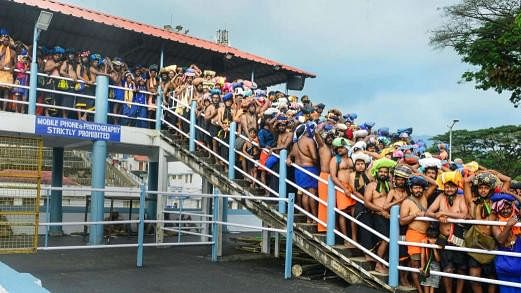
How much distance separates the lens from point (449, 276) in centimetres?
610

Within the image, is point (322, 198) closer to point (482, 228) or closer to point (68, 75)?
point (482, 228)

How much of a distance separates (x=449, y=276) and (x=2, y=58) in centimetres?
930

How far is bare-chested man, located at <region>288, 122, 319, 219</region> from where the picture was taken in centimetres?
816

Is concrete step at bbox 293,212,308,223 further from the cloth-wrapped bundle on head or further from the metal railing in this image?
the cloth-wrapped bundle on head

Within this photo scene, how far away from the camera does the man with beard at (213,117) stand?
33.7 ft

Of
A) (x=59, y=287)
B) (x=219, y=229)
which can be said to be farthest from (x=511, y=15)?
(x=59, y=287)

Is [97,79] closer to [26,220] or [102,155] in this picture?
[102,155]

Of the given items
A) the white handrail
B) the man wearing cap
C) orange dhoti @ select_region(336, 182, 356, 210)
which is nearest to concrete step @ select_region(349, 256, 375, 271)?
the white handrail

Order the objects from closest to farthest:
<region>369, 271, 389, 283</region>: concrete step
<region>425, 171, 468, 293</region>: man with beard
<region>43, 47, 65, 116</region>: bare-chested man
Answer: <region>425, 171, 468, 293</region>: man with beard, <region>369, 271, 389, 283</region>: concrete step, <region>43, 47, 65, 116</region>: bare-chested man

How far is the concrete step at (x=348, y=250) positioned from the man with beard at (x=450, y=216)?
1386 millimetres

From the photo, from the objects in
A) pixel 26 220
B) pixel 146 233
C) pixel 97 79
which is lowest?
pixel 146 233

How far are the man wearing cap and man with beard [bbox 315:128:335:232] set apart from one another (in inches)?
261

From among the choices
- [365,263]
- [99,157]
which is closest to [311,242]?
[365,263]

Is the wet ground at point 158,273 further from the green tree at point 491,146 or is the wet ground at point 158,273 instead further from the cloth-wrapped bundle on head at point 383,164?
the green tree at point 491,146
